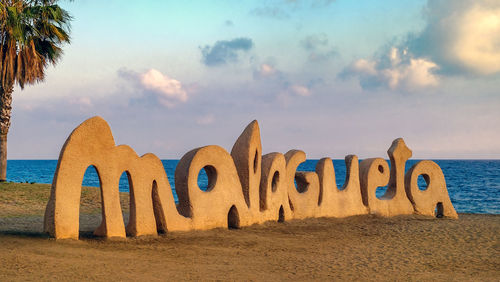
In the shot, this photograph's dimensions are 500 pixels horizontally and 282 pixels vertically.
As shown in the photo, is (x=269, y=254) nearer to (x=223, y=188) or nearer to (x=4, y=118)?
(x=223, y=188)

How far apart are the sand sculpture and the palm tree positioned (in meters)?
11.3

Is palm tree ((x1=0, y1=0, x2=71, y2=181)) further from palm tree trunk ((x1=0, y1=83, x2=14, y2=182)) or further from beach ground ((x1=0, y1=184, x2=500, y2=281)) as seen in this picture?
beach ground ((x1=0, y1=184, x2=500, y2=281))

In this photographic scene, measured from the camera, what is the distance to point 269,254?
8617mm

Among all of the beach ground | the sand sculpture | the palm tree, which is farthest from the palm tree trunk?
the sand sculpture

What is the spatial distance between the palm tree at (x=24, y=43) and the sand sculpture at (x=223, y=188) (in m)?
11.3

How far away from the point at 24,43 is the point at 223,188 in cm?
1215

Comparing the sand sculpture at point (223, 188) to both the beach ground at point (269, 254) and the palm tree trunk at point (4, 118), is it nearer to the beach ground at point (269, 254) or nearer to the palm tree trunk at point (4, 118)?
the beach ground at point (269, 254)

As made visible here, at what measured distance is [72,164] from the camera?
8344 millimetres

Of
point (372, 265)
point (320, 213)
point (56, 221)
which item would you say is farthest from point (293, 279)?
point (320, 213)

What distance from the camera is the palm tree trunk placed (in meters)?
18.9

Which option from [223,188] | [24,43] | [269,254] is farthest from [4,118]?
[269,254]

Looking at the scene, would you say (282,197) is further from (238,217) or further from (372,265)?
(372,265)

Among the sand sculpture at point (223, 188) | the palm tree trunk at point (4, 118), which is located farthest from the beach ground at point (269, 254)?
the palm tree trunk at point (4, 118)

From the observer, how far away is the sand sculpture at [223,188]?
845cm
